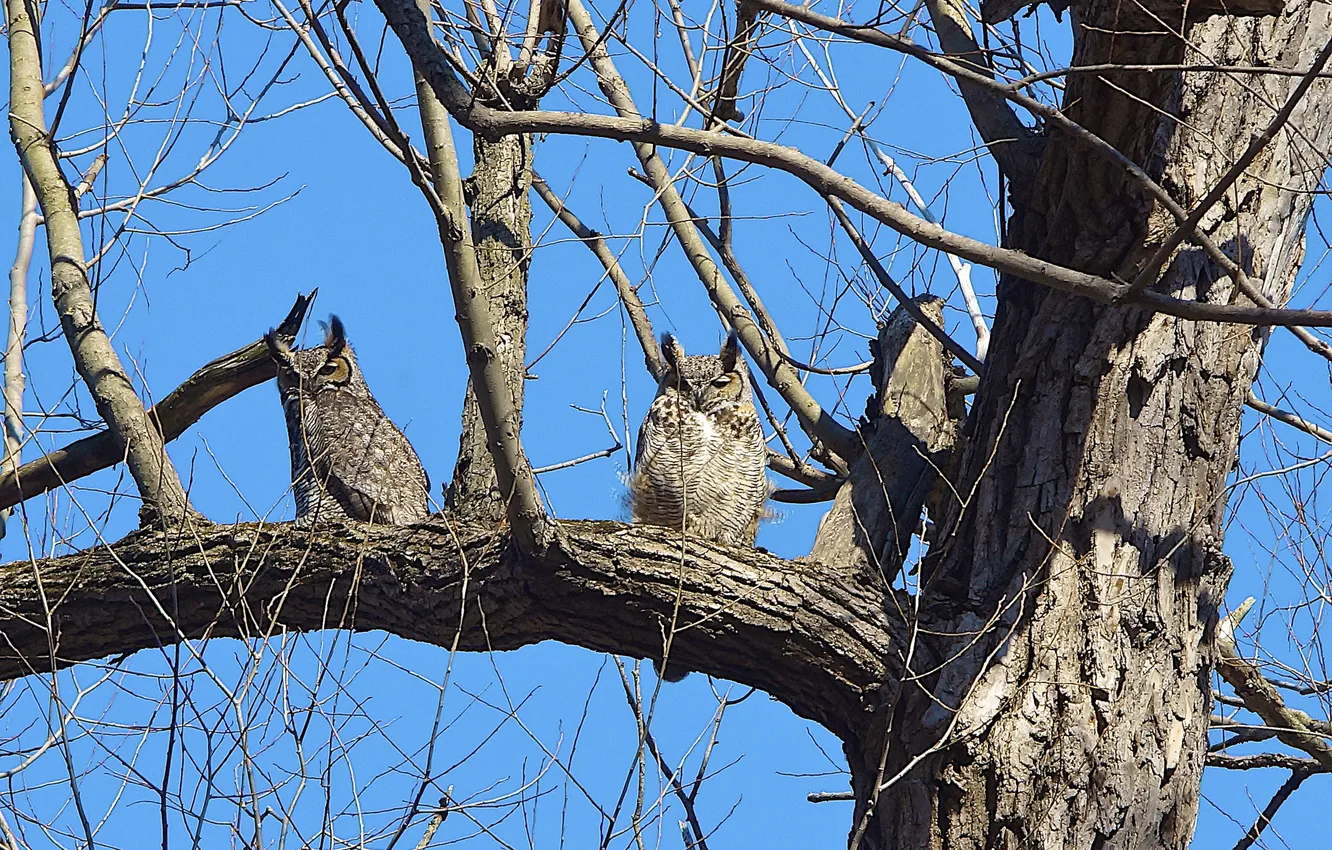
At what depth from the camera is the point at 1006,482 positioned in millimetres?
3395

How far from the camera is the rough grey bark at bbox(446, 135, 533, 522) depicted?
3.90 meters

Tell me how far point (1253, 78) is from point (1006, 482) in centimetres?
120

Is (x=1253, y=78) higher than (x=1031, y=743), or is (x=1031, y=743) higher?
(x=1253, y=78)

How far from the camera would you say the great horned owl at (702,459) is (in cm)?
493

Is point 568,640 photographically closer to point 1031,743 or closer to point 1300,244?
point 1031,743

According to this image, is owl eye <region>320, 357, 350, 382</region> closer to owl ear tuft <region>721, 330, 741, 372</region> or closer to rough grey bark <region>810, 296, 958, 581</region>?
owl ear tuft <region>721, 330, 741, 372</region>

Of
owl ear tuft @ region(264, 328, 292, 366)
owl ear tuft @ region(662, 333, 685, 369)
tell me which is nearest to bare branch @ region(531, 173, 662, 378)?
owl ear tuft @ region(662, 333, 685, 369)

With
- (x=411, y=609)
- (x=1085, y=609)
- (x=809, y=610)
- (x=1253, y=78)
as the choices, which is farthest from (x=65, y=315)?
(x=1253, y=78)

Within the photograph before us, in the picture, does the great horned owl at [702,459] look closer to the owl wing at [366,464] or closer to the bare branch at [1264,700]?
the owl wing at [366,464]

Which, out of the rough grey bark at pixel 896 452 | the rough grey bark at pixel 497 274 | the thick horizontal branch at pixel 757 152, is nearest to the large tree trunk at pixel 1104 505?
the rough grey bark at pixel 896 452

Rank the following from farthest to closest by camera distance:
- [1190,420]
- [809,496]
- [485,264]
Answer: [809,496] → [485,264] → [1190,420]

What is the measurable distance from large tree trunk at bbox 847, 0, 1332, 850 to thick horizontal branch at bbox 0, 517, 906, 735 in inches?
9.1

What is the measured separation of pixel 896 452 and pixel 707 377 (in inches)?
51.8

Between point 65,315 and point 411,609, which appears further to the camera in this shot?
point 65,315
